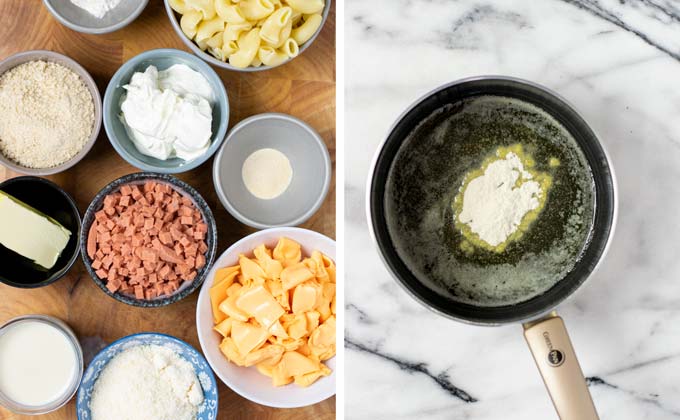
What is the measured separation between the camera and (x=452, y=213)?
805 millimetres

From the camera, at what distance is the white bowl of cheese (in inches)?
53.3

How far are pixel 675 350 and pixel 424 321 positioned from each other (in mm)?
299

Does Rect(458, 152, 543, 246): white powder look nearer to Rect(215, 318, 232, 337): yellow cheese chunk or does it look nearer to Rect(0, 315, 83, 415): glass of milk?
Rect(215, 318, 232, 337): yellow cheese chunk

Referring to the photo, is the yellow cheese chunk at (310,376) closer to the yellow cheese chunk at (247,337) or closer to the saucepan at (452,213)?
the yellow cheese chunk at (247,337)

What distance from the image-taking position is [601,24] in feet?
2.85

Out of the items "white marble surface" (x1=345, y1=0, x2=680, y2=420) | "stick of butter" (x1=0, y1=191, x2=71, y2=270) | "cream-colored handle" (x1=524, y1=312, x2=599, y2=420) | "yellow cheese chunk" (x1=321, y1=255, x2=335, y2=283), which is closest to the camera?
"cream-colored handle" (x1=524, y1=312, x2=599, y2=420)

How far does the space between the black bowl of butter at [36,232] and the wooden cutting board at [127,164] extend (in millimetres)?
43

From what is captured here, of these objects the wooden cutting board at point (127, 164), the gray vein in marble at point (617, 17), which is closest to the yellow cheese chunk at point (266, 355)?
the wooden cutting board at point (127, 164)

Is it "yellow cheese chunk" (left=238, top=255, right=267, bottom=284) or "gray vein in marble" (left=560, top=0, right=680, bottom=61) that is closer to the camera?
"gray vein in marble" (left=560, top=0, right=680, bottom=61)

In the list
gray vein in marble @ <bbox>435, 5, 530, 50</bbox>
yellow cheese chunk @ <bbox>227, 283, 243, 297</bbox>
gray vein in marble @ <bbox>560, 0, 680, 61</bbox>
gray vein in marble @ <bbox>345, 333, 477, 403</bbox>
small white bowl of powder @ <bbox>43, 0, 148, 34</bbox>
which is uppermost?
gray vein in marble @ <bbox>560, 0, 680, 61</bbox>

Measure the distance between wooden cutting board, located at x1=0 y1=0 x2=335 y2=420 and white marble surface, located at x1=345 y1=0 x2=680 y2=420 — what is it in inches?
22.1

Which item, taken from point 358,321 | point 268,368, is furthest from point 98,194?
point 358,321

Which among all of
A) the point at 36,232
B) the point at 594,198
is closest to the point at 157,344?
the point at 36,232

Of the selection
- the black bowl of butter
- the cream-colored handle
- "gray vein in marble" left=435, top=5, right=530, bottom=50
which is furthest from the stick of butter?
the cream-colored handle
